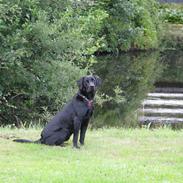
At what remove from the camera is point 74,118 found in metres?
10.4

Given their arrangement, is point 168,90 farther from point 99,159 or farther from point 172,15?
point 172,15

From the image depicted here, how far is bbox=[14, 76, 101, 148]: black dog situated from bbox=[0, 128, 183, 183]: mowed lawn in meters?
0.27

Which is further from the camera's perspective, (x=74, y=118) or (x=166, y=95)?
(x=166, y=95)

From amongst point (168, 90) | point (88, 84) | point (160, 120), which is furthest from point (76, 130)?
point (168, 90)

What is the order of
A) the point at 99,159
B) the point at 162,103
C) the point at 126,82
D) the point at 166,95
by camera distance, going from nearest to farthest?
the point at 99,159
the point at 162,103
the point at 166,95
the point at 126,82

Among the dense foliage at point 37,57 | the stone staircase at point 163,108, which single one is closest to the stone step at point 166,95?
the stone staircase at point 163,108

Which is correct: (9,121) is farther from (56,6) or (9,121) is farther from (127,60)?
(127,60)

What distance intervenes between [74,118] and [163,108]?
12644mm

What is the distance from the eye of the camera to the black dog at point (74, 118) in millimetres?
10398

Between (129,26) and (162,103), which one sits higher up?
(129,26)

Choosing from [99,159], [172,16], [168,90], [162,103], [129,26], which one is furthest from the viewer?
[172,16]

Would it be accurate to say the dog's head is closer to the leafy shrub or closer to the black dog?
the black dog

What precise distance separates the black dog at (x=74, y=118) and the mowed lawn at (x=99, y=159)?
265 millimetres

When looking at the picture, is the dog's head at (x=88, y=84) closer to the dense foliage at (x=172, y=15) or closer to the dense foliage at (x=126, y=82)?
the dense foliage at (x=126, y=82)
